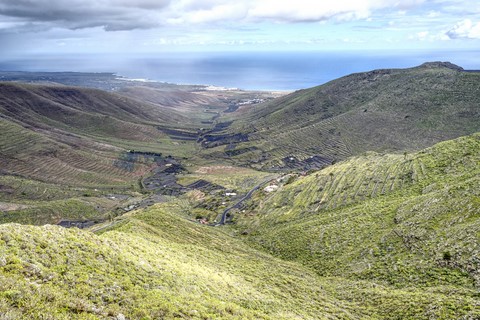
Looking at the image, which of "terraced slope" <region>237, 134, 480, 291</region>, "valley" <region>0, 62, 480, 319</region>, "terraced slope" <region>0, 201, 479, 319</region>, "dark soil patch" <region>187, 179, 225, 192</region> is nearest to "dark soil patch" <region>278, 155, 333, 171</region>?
"valley" <region>0, 62, 480, 319</region>

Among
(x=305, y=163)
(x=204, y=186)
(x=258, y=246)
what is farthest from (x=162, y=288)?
(x=305, y=163)

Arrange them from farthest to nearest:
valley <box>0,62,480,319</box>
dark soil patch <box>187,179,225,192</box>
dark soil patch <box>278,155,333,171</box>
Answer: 1. dark soil patch <box>278,155,333,171</box>
2. dark soil patch <box>187,179,225,192</box>
3. valley <box>0,62,480,319</box>

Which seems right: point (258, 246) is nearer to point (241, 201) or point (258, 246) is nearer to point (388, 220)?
point (388, 220)

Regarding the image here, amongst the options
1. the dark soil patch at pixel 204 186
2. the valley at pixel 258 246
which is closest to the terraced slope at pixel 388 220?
the valley at pixel 258 246

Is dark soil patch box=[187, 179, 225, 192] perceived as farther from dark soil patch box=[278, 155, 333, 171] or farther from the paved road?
dark soil patch box=[278, 155, 333, 171]

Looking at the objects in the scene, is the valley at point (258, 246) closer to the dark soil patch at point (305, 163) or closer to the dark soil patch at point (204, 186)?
the dark soil patch at point (204, 186)
